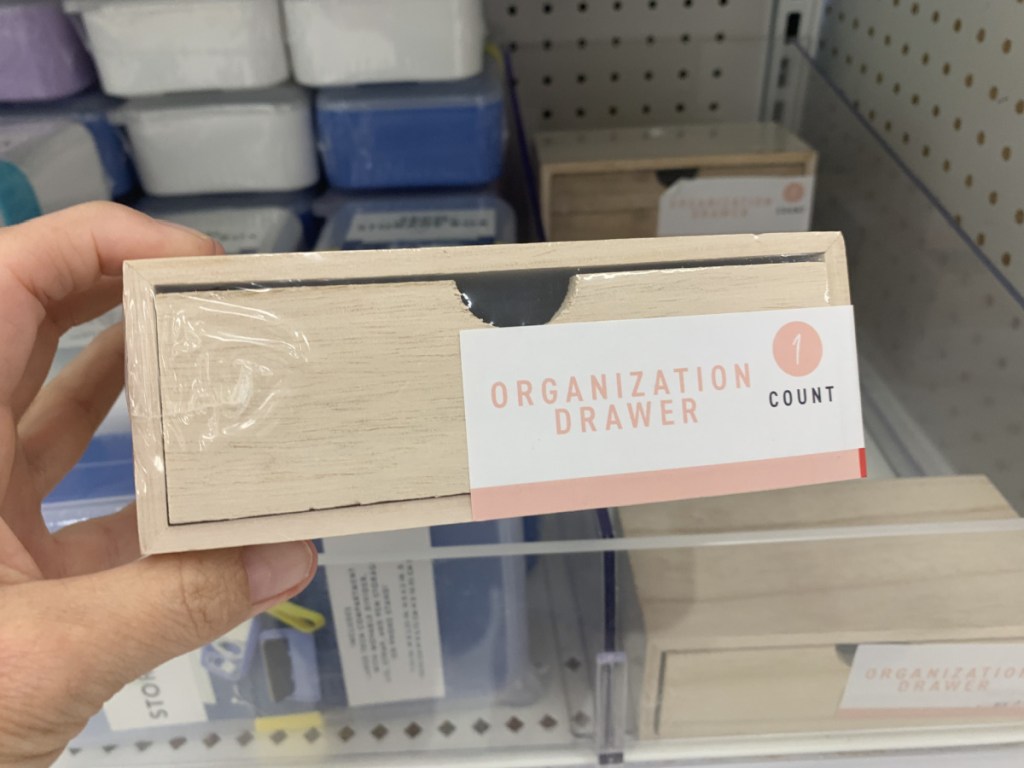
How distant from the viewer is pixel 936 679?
50cm

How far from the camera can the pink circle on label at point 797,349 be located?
12.6 inches

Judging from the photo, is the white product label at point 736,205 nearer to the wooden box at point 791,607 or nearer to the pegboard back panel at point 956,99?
the pegboard back panel at point 956,99

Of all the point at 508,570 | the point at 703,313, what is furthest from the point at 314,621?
the point at 703,313

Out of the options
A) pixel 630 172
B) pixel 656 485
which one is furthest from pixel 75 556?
pixel 630 172

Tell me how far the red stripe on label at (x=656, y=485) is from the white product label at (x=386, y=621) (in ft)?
0.59

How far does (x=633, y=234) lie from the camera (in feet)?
2.48

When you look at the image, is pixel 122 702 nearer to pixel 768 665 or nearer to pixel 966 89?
pixel 768 665

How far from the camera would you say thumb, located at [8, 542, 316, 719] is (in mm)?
308

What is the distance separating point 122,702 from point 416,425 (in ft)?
1.24

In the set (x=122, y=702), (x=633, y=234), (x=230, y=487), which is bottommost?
(x=122, y=702)

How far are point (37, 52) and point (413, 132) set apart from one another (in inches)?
12.9

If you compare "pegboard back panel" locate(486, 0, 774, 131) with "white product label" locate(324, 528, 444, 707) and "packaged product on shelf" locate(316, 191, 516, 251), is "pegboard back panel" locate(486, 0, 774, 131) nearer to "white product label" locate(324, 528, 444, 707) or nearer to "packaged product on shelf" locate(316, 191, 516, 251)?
"packaged product on shelf" locate(316, 191, 516, 251)

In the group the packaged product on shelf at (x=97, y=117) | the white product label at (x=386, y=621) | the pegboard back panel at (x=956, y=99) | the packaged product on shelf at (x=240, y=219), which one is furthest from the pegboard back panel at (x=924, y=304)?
the packaged product on shelf at (x=97, y=117)

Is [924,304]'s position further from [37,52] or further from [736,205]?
[37,52]
